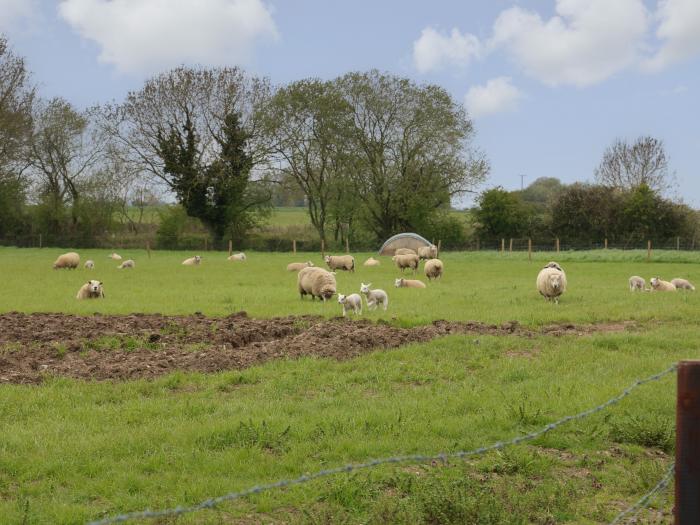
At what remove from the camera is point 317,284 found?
72.1ft

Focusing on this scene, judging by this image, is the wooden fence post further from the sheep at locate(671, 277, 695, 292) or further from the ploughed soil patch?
the sheep at locate(671, 277, 695, 292)

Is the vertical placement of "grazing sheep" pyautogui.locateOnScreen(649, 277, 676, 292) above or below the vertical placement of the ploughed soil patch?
above

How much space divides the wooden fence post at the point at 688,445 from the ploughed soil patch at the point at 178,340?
7905 millimetres

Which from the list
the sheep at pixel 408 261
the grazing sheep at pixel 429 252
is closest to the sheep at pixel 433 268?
the sheep at pixel 408 261

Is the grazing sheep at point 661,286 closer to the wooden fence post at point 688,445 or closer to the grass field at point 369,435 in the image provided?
the grass field at point 369,435

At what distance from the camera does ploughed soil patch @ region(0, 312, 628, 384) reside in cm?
1116

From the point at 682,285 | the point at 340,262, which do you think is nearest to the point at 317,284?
the point at 682,285

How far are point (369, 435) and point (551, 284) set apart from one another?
1428 cm

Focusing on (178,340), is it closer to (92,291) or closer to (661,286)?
(92,291)

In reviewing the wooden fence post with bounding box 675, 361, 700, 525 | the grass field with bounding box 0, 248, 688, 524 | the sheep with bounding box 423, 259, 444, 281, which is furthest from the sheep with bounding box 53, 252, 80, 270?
the wooden fence post with bounding box 675, 361, 700, 525

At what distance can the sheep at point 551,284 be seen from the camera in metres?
20.7

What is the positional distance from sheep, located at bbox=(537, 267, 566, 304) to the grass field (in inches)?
230

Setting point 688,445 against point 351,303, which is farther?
point 351,303

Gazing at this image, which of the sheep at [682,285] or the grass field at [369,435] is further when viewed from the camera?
the sheep at [682,285]
